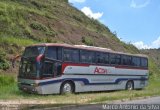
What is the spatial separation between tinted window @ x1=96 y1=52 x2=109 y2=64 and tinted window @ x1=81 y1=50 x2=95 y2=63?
0.66 m

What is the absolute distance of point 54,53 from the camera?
1009 inches

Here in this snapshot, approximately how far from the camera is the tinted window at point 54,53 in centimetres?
2527

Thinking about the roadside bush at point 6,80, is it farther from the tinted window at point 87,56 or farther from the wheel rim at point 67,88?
the tinted window at point 87,56

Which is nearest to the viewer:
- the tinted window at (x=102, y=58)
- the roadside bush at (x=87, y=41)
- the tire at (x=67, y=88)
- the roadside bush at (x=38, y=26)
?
the tire at (x=67, y=88)

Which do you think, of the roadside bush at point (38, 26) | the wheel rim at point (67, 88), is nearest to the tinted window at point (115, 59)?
the wheel rim at point (67, 88)

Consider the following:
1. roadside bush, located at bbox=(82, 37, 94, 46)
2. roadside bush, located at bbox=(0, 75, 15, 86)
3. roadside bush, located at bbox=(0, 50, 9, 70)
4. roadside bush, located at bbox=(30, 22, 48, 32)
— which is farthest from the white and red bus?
roadside bush, located at bbox=(82, 37, 94, 46)

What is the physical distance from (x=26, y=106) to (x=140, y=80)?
19.2 metres

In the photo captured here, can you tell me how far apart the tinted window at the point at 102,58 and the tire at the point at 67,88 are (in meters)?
3.38

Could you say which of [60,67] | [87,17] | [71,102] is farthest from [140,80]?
[87,17]

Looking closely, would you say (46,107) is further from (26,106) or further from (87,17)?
(87,17)

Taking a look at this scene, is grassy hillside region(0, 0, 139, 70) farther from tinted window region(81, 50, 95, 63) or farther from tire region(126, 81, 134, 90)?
tire region(126, 81, 134, 90)

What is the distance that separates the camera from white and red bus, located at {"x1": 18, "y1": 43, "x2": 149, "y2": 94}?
24.9m

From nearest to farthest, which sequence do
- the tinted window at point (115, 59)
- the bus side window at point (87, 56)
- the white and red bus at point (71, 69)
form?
the white and red bus at point (71, 69)
the bus side window at point (87, 56)
the tinted window at point (115, 59)

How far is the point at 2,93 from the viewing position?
24109 millimetres
